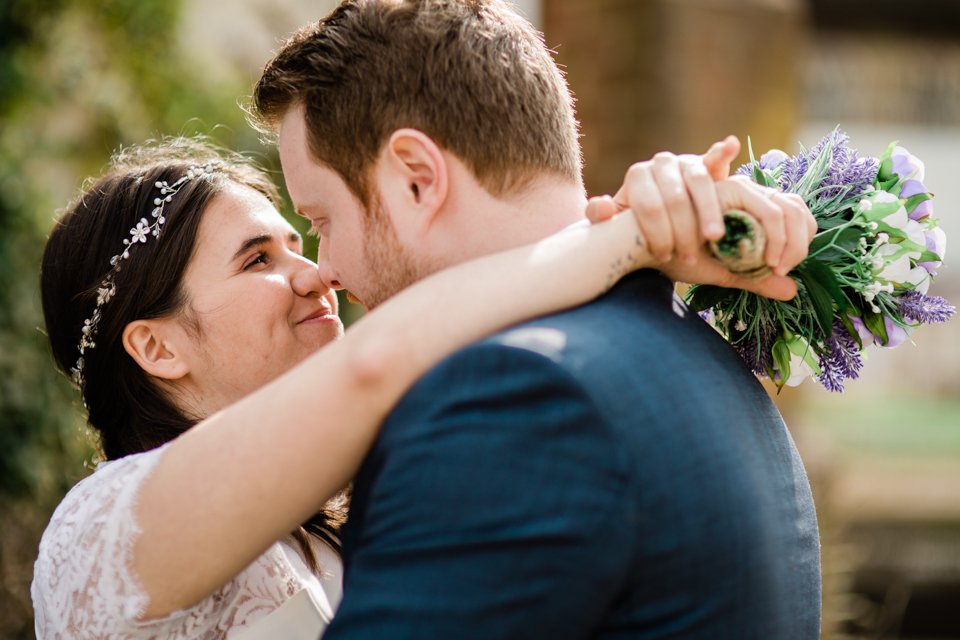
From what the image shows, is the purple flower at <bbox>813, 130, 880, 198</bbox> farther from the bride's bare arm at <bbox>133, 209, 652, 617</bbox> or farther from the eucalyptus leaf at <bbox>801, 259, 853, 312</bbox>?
the bride's bare arm at <bbox>133, 209, 652, 617</bbox>

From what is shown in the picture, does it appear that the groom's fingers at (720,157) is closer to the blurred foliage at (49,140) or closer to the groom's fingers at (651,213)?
the groom's fingers at (651,213)

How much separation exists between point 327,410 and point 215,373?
1058mm

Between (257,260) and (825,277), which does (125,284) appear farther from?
(825,277)

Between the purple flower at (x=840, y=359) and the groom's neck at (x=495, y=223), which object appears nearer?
the groom's neck at (x=495, y=223)

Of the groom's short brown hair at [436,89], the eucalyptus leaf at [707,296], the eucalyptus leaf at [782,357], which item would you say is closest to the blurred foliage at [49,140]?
the groom's short brown hair at [436,89]

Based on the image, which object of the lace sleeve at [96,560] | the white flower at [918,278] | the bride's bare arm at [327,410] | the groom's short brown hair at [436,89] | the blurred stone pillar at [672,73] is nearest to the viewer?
the bride's bare arm at [327,410]

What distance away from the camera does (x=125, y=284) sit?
8.36 ft

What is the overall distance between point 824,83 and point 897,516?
16.3 ft

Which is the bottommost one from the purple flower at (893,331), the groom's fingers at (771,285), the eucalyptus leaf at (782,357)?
the eucalyptus leaf at (782,357)

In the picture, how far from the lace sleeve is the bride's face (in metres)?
0.51

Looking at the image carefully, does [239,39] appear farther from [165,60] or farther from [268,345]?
[268,345]

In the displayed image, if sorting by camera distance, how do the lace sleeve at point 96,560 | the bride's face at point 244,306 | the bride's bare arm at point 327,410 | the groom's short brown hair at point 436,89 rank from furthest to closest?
1. the bride's face at point 244,306
2. the groom's short brown hair at point 436,89
3. the lace sleeve at point 96,560
4. the bride's bare arm at point 327,410

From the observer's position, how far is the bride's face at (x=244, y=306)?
2482mm

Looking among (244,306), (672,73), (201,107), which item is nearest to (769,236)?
(244,306)
